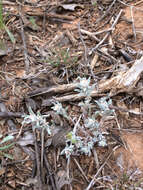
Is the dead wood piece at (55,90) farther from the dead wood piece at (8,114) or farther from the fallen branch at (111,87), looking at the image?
the dead wood piece at (8,114)

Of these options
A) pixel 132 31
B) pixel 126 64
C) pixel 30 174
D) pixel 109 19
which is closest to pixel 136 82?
pixel 126 64

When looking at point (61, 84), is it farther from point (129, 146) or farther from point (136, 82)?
point (129, 146)

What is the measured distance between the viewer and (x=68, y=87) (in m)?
1.81

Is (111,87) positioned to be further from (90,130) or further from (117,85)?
(90,130)

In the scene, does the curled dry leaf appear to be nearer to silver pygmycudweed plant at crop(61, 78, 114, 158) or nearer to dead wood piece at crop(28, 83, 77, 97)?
dead wood piece at crop(28, 83, 77, 97)

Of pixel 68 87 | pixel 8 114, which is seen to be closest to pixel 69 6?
pixel 68 87

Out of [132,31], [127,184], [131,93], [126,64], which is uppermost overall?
[132,31]

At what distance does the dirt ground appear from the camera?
1531 mm

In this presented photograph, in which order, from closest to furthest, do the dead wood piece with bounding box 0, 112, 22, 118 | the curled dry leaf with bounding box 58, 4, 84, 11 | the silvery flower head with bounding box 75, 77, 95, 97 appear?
the silvery flower head with bounding box 75, 77, 95, 97 → the dead wood piece with bounding box 0, 112, 22, 118 → the curled dry leaf with bounding box 58, 4, 84, 11

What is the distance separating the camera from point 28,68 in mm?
2031

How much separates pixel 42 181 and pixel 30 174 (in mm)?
107

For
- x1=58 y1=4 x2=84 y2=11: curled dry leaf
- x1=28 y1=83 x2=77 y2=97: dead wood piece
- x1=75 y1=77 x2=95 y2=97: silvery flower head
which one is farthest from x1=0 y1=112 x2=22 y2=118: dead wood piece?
x1=58 y1=4 x2=84 y2=11: curled dry leaf

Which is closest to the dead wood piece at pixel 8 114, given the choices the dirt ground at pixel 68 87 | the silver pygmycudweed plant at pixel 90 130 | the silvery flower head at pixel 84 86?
the dirt ground at pixel 68 87

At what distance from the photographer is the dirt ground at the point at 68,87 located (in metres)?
1.53
